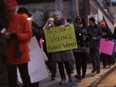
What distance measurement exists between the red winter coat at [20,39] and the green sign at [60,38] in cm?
378

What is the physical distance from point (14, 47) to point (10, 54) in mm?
121

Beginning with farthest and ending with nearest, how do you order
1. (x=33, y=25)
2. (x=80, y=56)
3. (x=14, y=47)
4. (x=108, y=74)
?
(x=108, y=74) < (x=80, y=56) < (x=33, y=25) < (x=14, y=47)

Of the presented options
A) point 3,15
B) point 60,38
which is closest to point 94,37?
point 60,38

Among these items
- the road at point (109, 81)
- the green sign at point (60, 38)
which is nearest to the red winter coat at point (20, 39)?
the green sign at point (60, 38)

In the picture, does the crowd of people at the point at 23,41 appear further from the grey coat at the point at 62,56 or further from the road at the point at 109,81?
the road at the point at 109,81

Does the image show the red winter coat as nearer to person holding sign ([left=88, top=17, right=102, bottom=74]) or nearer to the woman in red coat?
the woman in red coat

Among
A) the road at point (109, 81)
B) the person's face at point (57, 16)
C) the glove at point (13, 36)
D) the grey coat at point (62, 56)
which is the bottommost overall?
the road at point (109, 81)

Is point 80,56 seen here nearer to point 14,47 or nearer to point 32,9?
point 14,47

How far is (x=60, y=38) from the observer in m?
11.0

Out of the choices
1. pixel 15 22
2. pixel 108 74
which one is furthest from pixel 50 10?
pixel 15 22

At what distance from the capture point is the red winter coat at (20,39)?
22.6 ft

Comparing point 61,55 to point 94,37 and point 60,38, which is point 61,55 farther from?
point 94,37

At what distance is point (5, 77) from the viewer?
344 inches

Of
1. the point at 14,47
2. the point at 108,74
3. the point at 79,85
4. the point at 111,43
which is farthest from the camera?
the point at 111,43
